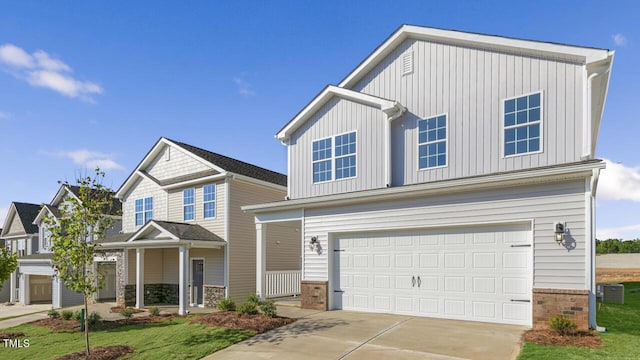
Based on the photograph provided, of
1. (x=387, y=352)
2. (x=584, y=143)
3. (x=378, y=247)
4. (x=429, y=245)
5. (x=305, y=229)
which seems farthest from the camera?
(x=305, y=229)

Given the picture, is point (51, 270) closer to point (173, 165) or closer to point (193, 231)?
point (173, 165)

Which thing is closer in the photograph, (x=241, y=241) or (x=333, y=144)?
(x=333, y=144)

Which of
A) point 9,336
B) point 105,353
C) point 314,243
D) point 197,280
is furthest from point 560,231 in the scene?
point 9,336

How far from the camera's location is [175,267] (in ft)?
65.1

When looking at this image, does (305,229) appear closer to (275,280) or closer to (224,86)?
(275,280)

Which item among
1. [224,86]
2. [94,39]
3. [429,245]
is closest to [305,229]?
[429,245]

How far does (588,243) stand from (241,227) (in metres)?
13.0

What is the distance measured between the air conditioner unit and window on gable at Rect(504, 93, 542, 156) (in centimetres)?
813

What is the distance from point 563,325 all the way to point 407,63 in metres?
8.16

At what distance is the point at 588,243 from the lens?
8562 millimetres

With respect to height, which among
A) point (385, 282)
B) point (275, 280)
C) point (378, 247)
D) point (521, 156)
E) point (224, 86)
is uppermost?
point (224, 86)

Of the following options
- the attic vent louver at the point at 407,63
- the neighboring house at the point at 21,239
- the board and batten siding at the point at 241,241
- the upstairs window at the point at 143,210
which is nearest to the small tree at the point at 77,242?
the board and batten siding at the point at 241,241

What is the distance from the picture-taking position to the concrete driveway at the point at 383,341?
7.61 m

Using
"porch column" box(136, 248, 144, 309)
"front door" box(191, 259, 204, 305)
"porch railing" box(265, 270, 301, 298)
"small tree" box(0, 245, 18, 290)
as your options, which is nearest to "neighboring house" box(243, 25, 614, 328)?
"porch railing" box(265, 270, 301, 298)
